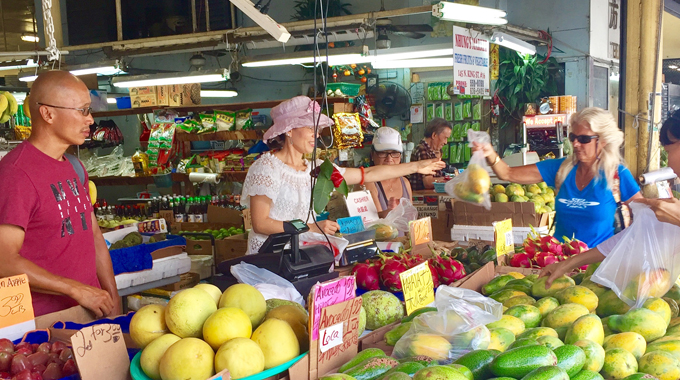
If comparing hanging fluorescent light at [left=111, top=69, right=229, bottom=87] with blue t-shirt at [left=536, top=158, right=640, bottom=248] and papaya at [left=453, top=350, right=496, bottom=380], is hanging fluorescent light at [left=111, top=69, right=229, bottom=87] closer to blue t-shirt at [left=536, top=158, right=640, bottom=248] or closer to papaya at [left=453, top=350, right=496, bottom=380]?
blue t-shirt at [left=536, top=158, right=640, bottom=248]

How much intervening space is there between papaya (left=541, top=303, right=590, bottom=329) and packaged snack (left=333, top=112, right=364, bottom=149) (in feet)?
15.6

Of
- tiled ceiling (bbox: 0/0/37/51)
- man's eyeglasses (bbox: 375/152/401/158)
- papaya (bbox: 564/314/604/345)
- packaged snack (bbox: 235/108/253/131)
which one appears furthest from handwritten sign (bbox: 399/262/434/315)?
tiled ceiling (bbox: 0/0/37/51)

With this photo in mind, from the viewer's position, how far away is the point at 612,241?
225 cm

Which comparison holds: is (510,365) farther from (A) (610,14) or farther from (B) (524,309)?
(A) (610,14)

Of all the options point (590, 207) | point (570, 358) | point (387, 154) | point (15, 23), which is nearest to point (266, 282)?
point (570, 358)

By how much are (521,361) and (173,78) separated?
6087 mm

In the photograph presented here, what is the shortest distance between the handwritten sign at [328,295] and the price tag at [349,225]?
5.03 feet

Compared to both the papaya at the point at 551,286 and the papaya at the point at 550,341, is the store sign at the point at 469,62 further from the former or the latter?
the papaya at the point at 550,341

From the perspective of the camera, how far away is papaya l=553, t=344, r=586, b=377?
1.46 metres

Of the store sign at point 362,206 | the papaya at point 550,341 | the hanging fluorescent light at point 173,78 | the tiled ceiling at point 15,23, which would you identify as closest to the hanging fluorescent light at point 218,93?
the hanging fluorescent light at point 173,78

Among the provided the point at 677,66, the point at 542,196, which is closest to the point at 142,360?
the point at 542,196

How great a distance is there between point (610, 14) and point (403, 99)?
3.70 meters

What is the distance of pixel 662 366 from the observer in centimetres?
152

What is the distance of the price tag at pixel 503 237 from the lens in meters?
2.92
